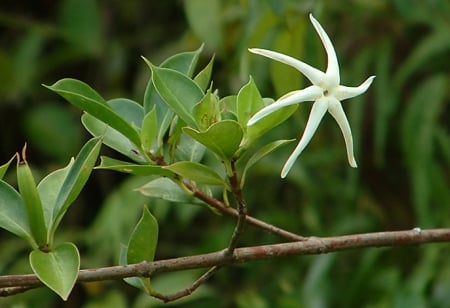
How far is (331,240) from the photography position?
73 cm

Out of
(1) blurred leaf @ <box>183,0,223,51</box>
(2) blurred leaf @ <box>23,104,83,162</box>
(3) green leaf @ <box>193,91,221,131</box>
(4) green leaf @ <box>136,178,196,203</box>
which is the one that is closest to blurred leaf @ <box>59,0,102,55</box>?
(2) blurred leaf @ <box>23,104,83,162</box>

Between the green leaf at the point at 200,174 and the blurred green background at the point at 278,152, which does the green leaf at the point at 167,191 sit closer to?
the green leaf at the point at 200,174

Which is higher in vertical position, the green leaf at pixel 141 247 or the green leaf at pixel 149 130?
the green leaf at pixel 149 130

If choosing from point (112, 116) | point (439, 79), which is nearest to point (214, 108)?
point (112, 116)

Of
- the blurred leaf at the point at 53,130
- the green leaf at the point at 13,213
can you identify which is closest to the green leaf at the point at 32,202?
the green leaf at the point at 13,213

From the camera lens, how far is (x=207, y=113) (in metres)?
0.65

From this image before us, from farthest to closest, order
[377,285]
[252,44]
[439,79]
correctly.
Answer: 1. [439,79]
2. [377,285]
3. [252,44]

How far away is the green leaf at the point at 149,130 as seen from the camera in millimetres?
695

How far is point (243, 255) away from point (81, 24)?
50.3 inches

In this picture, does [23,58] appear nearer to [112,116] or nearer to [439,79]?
[439,79]

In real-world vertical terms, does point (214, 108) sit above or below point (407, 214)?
above

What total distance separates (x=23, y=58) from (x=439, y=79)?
827 mm

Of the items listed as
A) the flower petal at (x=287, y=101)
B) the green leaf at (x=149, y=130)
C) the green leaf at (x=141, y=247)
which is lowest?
the green leaf at (x=141, y=247)

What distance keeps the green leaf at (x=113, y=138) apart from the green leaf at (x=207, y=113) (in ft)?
0.27
